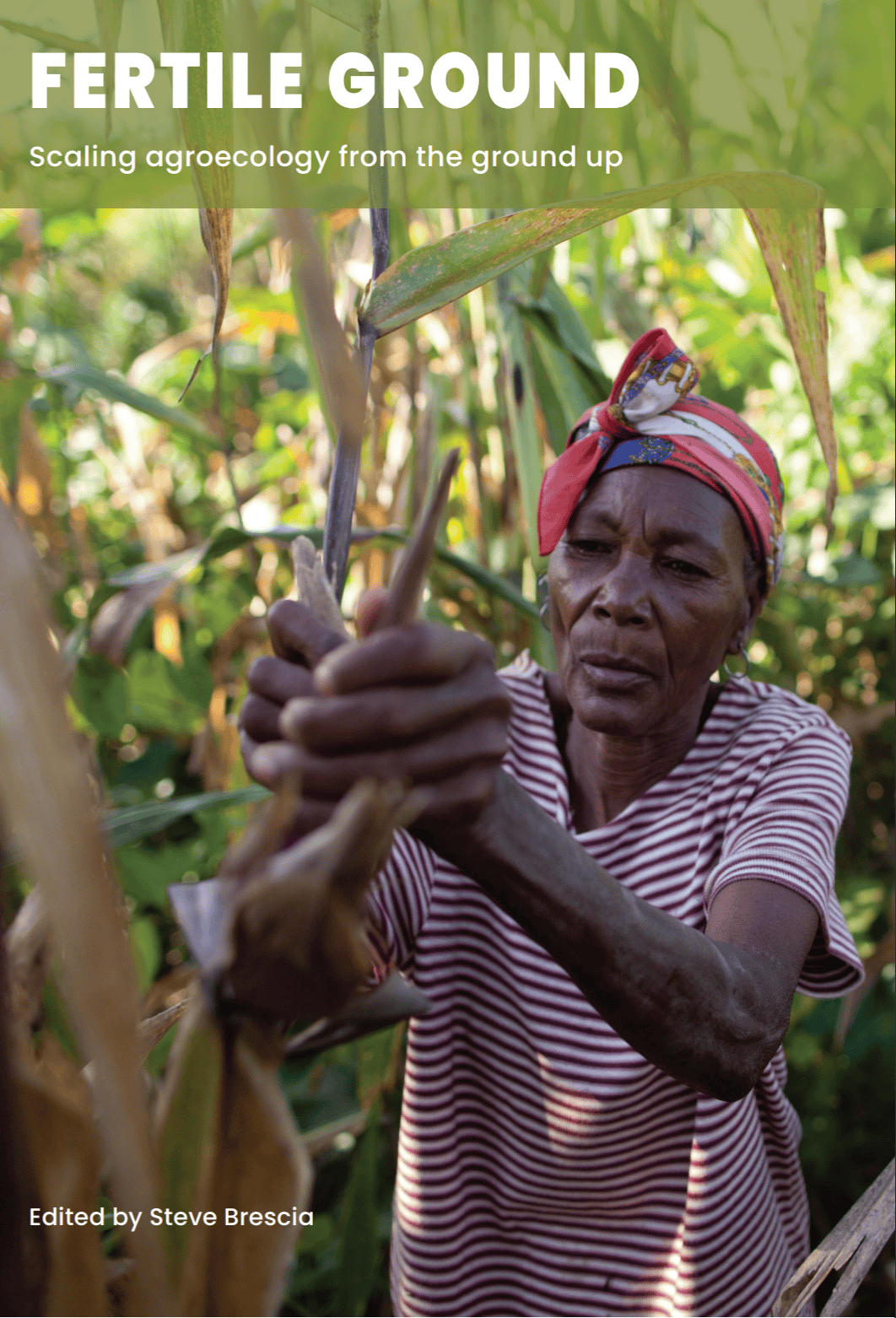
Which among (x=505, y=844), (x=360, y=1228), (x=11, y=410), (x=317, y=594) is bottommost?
(x=360, y=1228)

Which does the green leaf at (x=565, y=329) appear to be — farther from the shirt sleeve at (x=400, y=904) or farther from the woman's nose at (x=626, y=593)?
the shirt sleeve at (x=400, y=904)

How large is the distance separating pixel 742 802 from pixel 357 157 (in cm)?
87

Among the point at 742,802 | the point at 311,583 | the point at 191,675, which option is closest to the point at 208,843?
the point at 191,675

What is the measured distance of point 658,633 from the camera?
2.49 ft

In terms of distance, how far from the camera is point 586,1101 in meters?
0.80

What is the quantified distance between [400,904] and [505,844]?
18.4 inches

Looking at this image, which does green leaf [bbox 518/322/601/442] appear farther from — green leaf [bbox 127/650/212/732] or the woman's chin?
green leaf [bbox 127/650/212/732]

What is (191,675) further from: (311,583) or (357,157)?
(311,583)

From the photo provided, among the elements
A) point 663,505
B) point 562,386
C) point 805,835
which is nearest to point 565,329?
point 562,386

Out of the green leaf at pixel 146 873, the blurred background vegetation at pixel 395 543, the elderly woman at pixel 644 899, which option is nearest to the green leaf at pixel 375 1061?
the blurred background vegetation at pixel 395 543

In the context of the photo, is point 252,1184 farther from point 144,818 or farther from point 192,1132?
point 144,818

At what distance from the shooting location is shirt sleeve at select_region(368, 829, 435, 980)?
0.81 m

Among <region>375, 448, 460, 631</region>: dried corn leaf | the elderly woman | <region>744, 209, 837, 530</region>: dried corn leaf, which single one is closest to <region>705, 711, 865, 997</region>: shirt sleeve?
the elderly woman

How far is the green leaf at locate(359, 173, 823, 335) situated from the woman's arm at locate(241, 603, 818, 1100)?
0.66 feet
